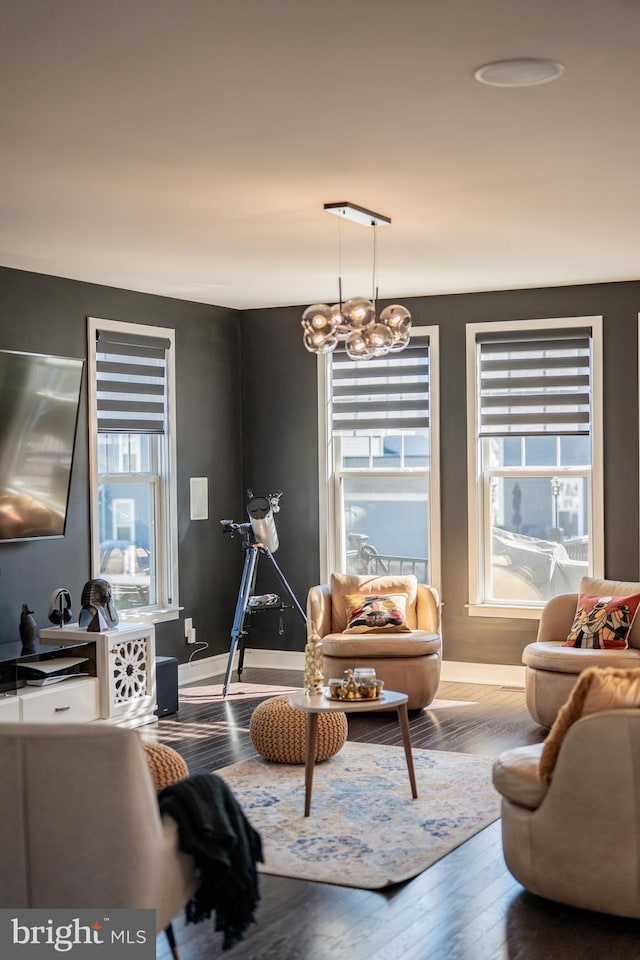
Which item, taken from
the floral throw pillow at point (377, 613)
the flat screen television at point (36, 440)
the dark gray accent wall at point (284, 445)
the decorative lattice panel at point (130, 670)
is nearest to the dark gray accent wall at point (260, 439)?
the dark gray accent wall at point (284, 445)

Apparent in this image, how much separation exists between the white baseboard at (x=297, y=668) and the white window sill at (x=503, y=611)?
36 cm

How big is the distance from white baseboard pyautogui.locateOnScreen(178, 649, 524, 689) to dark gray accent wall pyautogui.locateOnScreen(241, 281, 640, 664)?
60 mm

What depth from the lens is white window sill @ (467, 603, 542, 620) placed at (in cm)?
786

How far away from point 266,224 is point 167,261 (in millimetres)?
1201

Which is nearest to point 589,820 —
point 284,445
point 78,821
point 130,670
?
point 78,821

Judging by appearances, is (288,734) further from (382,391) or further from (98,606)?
(382,391)

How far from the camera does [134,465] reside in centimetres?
775

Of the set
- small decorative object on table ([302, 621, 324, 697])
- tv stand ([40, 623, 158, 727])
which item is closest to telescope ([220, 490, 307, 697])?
tv stand ([40, 623, 158, 727])

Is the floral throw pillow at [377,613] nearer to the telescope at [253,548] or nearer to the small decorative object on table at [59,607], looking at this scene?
the telescope at [253,548]

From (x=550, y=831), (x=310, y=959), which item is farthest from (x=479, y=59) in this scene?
(x=310, y=959)

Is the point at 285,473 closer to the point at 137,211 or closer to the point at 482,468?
the point at 482,468

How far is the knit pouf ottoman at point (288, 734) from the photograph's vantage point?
5633 mm

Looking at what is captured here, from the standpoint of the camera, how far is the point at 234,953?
3490 millimetres

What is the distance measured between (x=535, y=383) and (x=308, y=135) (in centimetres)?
420
